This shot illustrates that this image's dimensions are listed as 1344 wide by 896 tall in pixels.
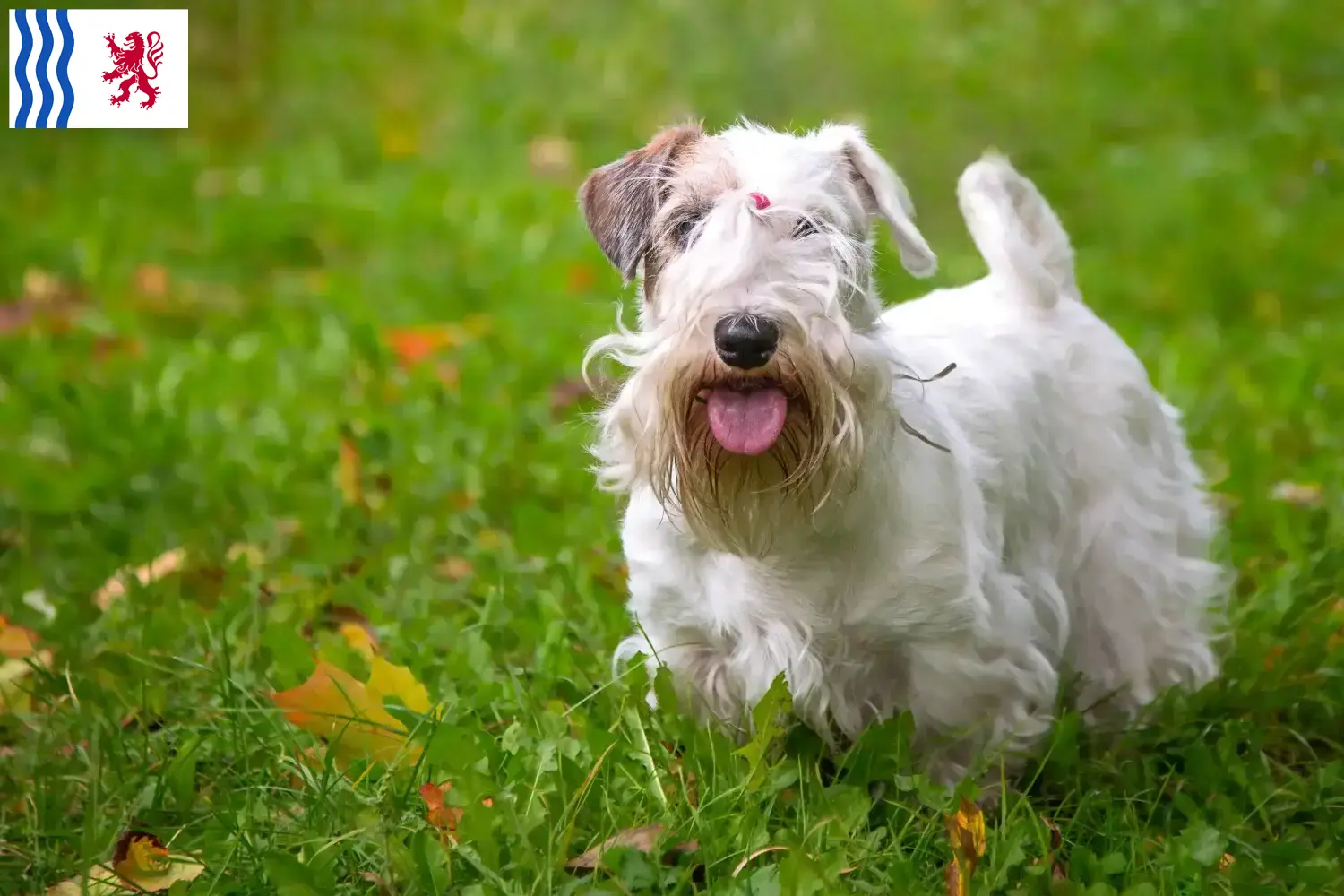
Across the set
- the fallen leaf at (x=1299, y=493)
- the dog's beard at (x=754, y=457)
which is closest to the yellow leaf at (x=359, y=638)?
the dog's beard at (x=754, y=457)

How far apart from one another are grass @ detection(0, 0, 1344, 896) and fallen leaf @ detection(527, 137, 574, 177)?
0.13 ft

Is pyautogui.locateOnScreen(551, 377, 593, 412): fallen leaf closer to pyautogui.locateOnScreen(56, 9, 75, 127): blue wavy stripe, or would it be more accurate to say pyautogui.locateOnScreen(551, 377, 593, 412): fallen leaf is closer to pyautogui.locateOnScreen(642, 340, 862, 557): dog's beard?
pyautogui.locateOnScreen(56, 9, 75, 127): blue wavy stripe

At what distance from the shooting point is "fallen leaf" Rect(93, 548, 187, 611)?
4336 millimetres

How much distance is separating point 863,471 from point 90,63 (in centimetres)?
481

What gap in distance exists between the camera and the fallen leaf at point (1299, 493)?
15.9 ft

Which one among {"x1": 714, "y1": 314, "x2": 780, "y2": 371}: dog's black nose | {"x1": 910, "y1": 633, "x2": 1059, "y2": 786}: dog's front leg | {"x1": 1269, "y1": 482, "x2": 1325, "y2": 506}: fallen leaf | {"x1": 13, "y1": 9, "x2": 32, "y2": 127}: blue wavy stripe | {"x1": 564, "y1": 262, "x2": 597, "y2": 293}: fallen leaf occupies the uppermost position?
{"x1": 13, "y1": 9, "x2": 32, "y2": 127}: blue wavy stripe

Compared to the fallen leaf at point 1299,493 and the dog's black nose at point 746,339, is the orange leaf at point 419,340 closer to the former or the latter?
the fallen leaf at point 1299,493

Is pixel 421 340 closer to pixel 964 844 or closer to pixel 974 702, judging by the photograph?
pixel 974 702

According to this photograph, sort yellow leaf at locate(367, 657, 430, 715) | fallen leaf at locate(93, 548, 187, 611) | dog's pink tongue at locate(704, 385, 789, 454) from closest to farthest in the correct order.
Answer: dog's pink tongue at locate(704, 385, 789, 454)
yellow leaf at locate(367, 657, 430, 715)
fallen leaf at locate(93, 548, 187, 611)

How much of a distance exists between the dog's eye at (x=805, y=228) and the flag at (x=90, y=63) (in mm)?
4581

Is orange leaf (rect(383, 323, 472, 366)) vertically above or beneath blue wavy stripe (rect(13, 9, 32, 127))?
beneath

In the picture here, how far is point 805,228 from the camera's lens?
115 inches

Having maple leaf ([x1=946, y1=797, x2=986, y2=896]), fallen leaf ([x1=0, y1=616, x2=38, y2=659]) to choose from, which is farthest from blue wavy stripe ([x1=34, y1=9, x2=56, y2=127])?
maple leaf ([x1=946, y1=797, x2=986, y2=896])

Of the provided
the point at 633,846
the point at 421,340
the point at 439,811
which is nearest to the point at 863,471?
the point at 633,846
